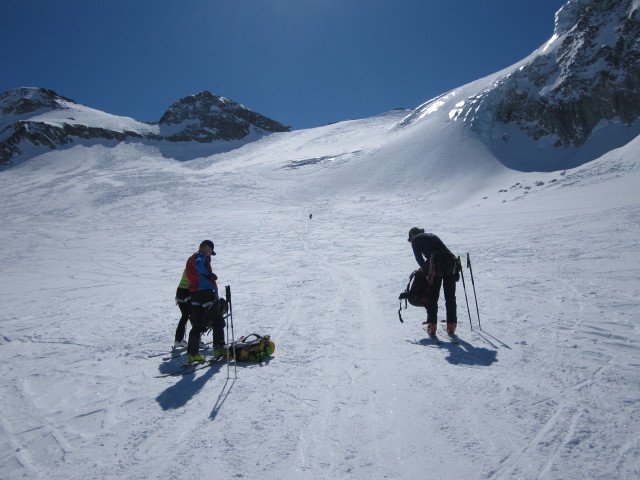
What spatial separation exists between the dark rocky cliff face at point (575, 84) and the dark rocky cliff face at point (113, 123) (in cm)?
5688

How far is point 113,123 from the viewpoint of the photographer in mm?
76438

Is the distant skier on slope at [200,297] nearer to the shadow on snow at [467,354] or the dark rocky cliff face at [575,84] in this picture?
the shadow on snow at [467,354]

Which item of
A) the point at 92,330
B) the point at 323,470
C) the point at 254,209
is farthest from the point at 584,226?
the point at 254,209

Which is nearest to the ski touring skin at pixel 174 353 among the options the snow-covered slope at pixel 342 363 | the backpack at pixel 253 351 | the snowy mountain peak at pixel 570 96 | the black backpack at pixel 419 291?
the snow-covered slope at pixel 342 363

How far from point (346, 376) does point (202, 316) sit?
8.18 feet

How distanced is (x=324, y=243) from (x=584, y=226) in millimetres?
11240

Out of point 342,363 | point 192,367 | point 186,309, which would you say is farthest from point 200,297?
point 342,363

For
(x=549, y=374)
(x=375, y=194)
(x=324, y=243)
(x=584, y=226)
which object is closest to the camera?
(x=549, y=374)

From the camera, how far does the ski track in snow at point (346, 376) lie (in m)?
3.39

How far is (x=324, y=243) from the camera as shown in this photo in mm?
19391

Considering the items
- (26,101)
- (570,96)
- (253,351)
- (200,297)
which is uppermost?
(26,101)

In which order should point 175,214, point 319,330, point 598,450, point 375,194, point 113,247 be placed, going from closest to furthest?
point 598,450, point 319,330, point 113,247, point 175,214, point 375,194

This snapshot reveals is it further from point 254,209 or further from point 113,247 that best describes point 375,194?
point 113,247

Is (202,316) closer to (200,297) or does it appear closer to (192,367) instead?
(200,297)
